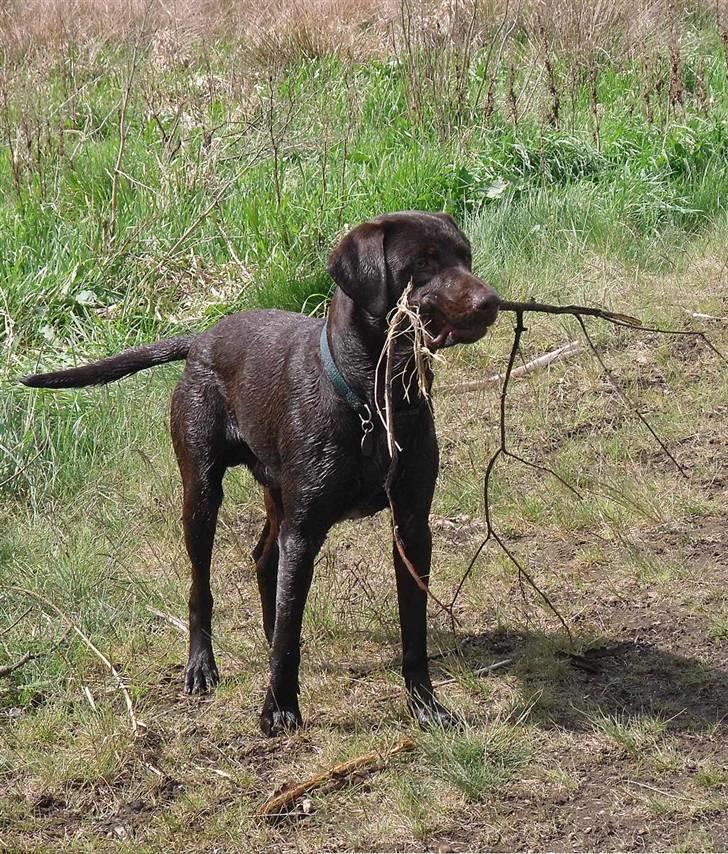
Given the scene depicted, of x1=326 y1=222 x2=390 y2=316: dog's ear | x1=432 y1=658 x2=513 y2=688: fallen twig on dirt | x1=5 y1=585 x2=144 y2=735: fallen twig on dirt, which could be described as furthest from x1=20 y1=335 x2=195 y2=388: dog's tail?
x1=432 y1=658 x2=513 y2=688: fallen twig on dirt

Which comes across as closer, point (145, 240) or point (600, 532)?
point (600, 532)

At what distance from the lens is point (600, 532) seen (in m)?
5.61

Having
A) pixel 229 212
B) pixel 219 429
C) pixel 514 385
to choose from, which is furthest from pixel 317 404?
pixel 229 212

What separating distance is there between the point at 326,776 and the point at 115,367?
1894 millimetres

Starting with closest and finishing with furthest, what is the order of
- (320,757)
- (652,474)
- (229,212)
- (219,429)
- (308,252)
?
(320,757)
(219,429)
(652,474)
(308,252)
(229,212)

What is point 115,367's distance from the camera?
499 centimetres

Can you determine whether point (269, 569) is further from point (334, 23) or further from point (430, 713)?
point (334, 23)

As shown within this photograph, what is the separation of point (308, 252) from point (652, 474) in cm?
286

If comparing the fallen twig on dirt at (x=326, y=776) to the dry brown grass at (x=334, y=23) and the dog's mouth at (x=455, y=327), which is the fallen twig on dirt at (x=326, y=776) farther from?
the dry brown grass at (x=334, y=23)

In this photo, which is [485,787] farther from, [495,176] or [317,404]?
[495,176]

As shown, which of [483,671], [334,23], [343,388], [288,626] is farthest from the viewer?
[334,23]

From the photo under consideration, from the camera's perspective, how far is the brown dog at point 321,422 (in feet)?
12.7

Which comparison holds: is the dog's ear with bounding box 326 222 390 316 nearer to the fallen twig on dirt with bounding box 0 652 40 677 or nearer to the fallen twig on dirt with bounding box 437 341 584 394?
the fallen twig on dirt with bounding box 0 652 40 677

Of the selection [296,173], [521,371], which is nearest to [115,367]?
[521,371]
